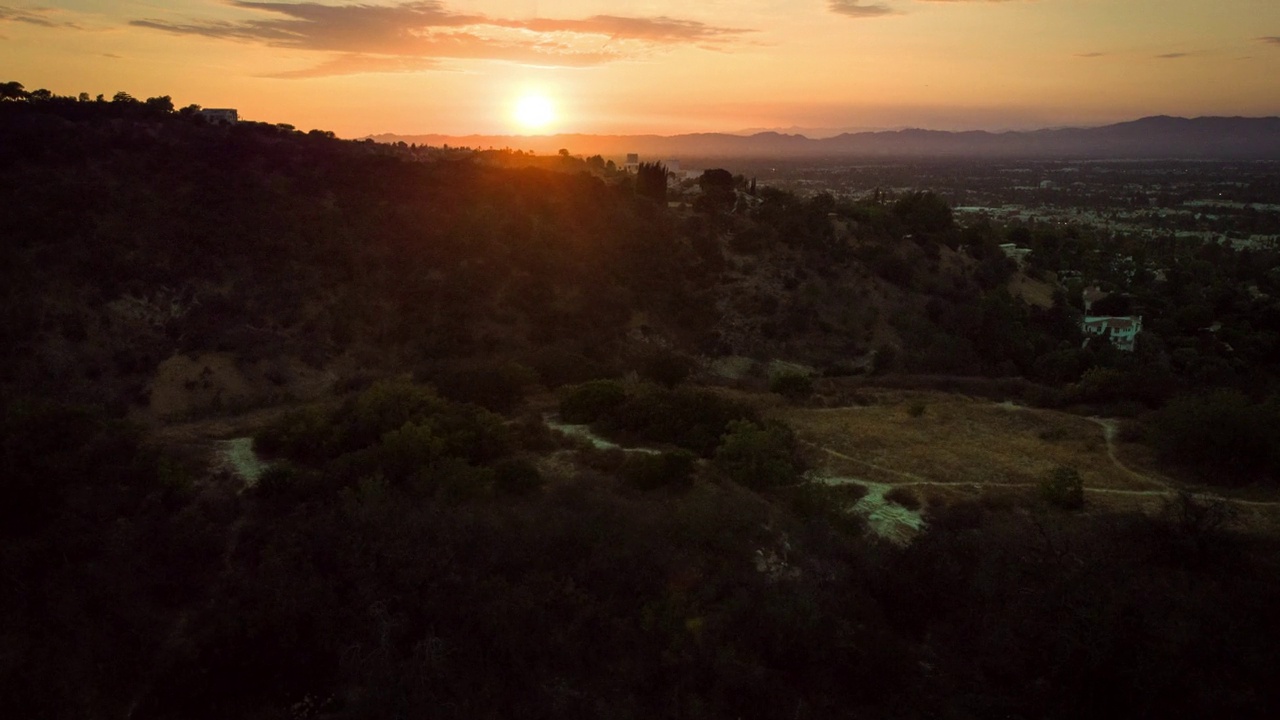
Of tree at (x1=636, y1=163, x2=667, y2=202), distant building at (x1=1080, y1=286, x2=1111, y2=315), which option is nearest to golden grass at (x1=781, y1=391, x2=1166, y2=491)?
tree at (x1=636, y1=163, x2=667, y2=202)

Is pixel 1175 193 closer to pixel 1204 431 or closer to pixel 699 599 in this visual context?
pixel 1204 431

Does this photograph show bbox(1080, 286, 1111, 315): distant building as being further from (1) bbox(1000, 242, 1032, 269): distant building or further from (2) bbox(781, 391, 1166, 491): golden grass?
(2) bbox(781, 391, 1166, 491): golden grass

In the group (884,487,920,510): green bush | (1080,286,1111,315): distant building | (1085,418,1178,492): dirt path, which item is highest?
(884,487,920,510): green bush

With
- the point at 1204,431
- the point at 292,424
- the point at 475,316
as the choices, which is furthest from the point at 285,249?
the point at 1204,431

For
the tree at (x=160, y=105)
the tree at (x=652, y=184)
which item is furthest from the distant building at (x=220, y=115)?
the tree at (x=652, y=184)

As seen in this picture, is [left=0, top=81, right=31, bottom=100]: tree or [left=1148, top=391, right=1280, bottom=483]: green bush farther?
[left=0, top=81, right=31, bottom=100]: tree

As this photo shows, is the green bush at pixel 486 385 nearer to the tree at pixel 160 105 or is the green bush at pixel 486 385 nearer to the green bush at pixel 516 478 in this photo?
the green bush at pixel 516 478
